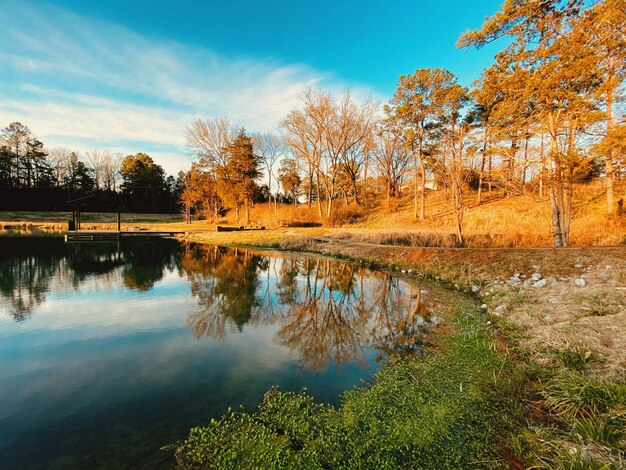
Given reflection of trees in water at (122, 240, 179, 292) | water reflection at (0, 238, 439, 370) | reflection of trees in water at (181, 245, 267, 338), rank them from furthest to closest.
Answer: reflection of trees in water at (122, 240, 179, 292) < reflection of trees in water at (181, 245, 267, 338) < water reflection at (0, 238, 439, 370)

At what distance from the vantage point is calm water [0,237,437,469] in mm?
3291

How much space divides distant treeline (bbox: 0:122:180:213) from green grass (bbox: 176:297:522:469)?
44334 millimetres

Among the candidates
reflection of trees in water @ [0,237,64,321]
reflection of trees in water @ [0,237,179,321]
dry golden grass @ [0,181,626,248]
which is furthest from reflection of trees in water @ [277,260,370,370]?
dry golden grass @ [0,181,626,248]

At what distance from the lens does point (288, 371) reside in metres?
4.73

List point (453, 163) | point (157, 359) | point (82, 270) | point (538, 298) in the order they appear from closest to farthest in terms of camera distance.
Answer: point (157, 359) → point (538, 298) → point (82, 270) → point (453, 163)

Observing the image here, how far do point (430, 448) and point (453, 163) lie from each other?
13396 mm

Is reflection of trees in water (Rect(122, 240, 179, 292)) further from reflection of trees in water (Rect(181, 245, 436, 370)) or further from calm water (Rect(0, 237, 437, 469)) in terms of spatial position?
reflection of trees in water (Rect(181, 245, 436, 370))

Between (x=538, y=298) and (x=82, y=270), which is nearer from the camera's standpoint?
(x=538, y=298)

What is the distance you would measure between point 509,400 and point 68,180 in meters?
65.5

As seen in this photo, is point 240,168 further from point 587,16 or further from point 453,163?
point 587,16

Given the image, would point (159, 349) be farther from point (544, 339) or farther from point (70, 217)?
point (70, 217)

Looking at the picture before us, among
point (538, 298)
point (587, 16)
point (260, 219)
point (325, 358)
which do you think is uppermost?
point (587, 16)

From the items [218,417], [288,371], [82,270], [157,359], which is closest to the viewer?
[218,417]

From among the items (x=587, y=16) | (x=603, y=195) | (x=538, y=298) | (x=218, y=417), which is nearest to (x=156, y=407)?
(x=218, y=417)
